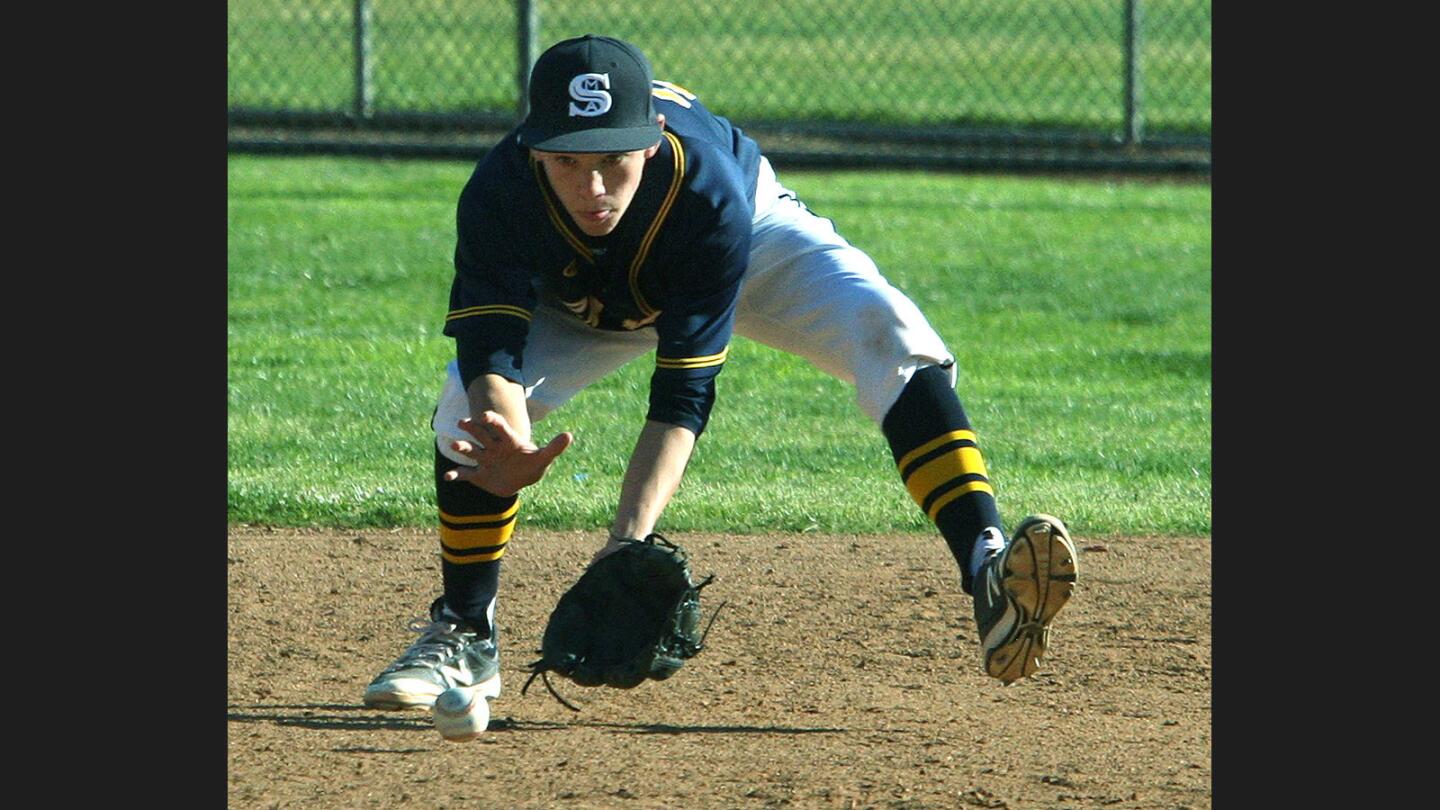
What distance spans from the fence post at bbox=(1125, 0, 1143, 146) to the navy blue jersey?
9026 mm

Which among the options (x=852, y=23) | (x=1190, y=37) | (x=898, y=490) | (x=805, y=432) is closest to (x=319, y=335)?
(x=805, y=432)

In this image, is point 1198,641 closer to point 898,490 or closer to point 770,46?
point 898,490

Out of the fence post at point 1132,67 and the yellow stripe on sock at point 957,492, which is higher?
the yellow stripe on sock at point 957,492

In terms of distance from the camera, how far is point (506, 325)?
429 centimetres

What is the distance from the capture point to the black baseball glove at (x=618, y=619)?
4152 millimetres

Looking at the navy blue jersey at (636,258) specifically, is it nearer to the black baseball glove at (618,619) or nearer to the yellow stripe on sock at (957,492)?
the black baseball glove at (618,619)

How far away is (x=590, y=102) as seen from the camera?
4.02 meters

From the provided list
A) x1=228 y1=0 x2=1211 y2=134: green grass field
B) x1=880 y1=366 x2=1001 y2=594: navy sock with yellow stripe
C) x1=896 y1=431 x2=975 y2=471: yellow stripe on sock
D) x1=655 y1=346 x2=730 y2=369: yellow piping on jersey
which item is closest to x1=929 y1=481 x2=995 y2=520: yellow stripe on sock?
x1=880 y1=366 x2=1001 y2=594: navy sock with yellow stripe

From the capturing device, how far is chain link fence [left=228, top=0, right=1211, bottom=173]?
1363 centimetres

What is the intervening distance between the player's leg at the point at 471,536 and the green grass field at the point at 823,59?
949 cm

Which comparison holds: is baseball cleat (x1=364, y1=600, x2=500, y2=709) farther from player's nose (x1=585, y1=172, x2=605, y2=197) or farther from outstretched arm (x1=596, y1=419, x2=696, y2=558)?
player's nose (x1=585, y1=172, x2=605, y2=197)

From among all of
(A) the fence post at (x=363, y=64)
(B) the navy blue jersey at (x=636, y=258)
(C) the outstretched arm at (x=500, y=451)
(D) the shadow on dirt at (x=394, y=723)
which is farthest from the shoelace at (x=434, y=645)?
→ (A) the fence post at (x=363, y=64)

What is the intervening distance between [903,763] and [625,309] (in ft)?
3.99

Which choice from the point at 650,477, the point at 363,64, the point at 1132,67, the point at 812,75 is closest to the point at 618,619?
the point at 650,477
